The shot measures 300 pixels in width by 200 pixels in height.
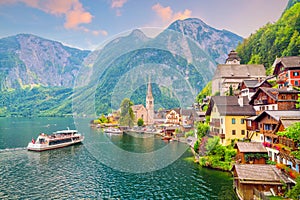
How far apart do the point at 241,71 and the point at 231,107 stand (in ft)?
117

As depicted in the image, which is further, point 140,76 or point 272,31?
point 272,31

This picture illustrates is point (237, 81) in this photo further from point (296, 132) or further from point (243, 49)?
point (296, 132)

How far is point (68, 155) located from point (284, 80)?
45394 millimetres

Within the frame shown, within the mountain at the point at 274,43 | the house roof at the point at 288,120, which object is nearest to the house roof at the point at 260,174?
the house roof at the point at 288,120

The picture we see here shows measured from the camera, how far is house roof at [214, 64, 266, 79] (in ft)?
227

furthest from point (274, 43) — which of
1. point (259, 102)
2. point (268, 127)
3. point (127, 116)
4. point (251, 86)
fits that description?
point (127, 116)

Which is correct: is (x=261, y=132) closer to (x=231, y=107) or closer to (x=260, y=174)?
(x=231, y=107)

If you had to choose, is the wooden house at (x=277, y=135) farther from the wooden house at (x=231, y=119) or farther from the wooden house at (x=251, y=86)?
the wooden house at (x=251, y=86)

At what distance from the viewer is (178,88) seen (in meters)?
36.4

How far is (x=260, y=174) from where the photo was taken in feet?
76.3

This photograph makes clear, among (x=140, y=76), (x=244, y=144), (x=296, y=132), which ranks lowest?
(x=244, y=144)

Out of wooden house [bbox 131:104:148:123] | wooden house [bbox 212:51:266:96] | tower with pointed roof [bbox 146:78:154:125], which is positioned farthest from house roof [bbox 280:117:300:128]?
wooden house [bbox 131:104:148:123]

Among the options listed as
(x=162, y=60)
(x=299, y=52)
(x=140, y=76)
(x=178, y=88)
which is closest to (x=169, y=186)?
(x=178, y=88)

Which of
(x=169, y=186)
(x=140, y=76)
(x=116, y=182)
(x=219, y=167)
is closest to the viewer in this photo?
(x=169, y=186)
